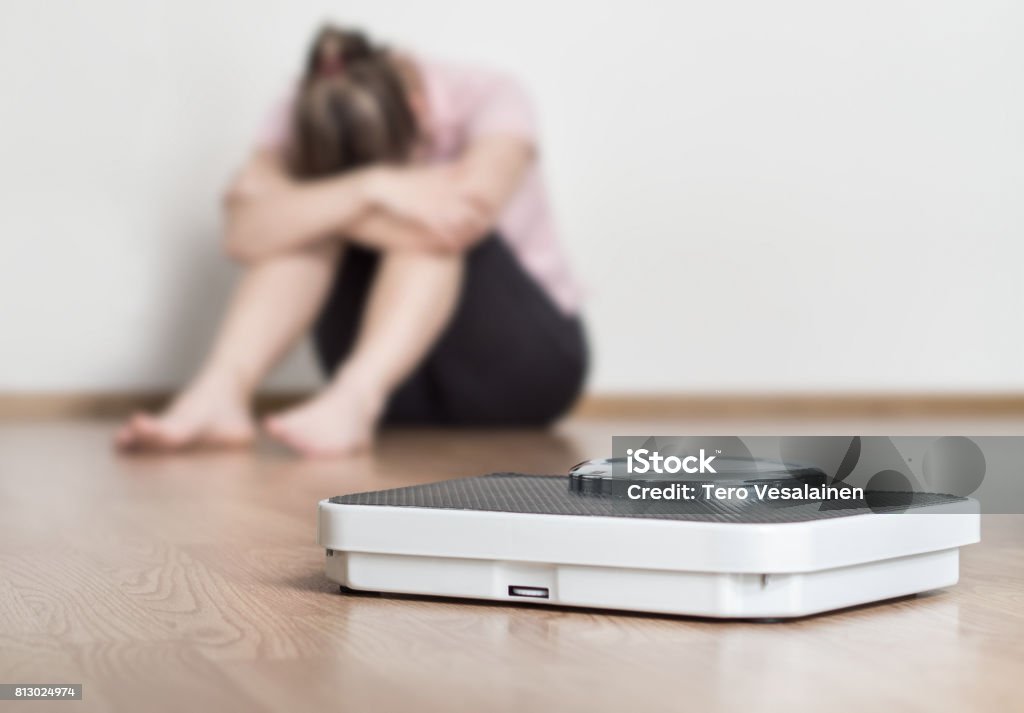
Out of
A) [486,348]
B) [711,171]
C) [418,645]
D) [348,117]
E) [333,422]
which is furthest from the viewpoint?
[711,171]

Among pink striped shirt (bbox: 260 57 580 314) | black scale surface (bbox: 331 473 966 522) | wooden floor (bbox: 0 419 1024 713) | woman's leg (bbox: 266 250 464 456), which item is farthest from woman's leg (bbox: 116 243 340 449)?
black scale surface (bbox: 331 473 966 522)

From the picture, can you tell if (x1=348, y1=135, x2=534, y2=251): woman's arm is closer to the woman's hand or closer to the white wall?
the woman's hand

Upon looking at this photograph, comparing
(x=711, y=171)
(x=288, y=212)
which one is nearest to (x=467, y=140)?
(x=288, y=212)

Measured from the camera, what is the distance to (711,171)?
2.97m

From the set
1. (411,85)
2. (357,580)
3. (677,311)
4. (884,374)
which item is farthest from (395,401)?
(357,580)

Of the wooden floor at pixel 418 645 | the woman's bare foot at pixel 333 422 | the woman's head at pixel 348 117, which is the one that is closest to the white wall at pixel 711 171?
the woman's head at pixel 348 117

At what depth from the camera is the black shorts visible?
1960 mm

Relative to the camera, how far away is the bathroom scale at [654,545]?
0.46 m

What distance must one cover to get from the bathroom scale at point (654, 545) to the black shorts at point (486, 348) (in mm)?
1404

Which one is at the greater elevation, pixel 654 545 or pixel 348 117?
pixel 348 117

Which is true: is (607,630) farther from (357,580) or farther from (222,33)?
(222,33)

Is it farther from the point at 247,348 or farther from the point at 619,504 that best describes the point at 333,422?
the point at 619,504

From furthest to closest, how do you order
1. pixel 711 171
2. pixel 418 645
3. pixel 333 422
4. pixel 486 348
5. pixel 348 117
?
pixel 711 171
pixel 486 348
pixel 348 117
pixel 333 422
pixel 418 645

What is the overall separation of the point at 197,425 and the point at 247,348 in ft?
0.54
